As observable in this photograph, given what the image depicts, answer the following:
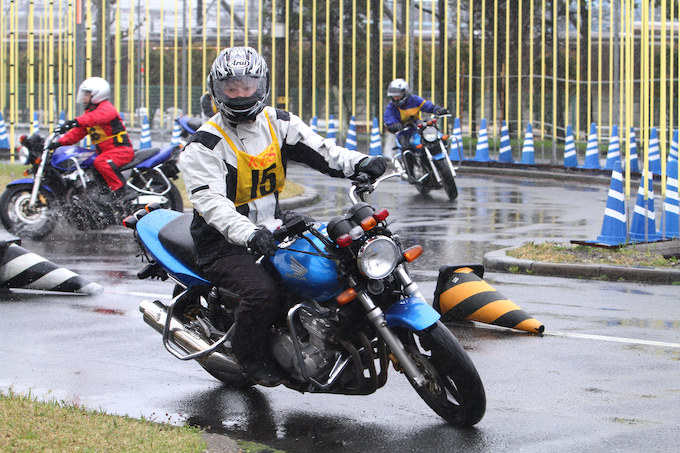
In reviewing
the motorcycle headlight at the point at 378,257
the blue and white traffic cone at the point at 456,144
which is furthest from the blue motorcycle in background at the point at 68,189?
the blue and white traffic cone at the point at 456,144

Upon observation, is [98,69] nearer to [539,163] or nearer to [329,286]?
[539,163]

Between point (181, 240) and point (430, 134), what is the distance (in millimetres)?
10886

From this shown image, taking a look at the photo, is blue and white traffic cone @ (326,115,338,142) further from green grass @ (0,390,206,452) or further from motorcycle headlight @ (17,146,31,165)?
green grass @ (0,390,206,452)

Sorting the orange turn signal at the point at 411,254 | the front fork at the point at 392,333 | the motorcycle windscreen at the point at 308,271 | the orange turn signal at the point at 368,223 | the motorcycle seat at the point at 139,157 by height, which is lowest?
the front fork at the point at 392,333

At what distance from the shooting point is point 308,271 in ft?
16.1

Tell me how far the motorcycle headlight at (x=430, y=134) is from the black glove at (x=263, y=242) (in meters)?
11.7

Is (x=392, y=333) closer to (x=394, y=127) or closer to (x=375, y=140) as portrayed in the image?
(x=394, y=127)

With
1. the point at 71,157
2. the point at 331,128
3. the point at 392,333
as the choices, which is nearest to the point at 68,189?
the point at 71,157

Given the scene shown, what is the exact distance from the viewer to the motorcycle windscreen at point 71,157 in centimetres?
1232

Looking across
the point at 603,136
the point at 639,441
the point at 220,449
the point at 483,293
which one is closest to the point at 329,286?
the point at 220,449

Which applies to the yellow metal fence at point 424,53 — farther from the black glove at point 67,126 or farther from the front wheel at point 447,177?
the black glove at point 67,126

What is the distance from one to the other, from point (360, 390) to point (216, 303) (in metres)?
1.03

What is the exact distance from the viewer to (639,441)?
15.8ft

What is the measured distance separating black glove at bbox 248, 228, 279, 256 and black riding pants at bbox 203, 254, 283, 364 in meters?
0.38
